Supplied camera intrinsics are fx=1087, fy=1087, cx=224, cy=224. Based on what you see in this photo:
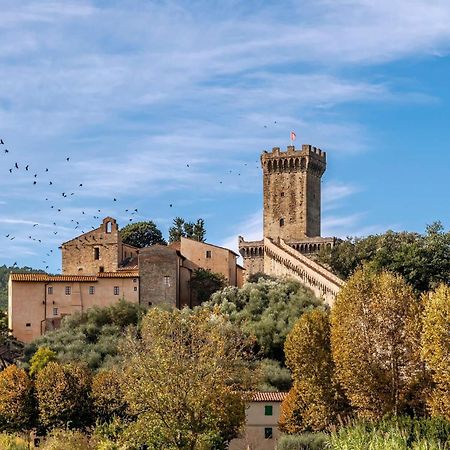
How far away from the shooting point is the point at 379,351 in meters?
50.6

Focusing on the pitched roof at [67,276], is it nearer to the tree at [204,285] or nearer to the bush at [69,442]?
the tree at [204,285]

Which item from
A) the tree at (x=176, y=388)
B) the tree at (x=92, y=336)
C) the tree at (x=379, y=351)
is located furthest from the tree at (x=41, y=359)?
the tree at (x=379, y=351)

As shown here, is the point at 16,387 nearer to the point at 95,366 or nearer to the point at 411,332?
the point at 95,366

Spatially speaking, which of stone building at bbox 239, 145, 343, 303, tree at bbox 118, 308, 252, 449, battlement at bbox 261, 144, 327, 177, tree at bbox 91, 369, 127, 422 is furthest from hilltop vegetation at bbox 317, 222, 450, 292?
tree at bbox 118, 308, 252, 449

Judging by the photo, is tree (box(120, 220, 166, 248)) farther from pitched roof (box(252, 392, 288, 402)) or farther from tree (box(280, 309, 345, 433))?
tree (box(280, 309, 345, 433))

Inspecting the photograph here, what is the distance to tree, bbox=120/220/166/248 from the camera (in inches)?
4520

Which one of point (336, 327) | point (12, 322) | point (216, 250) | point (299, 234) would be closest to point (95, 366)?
point (12, 322)

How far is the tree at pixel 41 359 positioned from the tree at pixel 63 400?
34.1 ft

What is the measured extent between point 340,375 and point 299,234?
51549 millimetres

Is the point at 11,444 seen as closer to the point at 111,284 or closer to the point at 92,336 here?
the point at 92,336

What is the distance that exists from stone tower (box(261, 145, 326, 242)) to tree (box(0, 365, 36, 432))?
149 feet

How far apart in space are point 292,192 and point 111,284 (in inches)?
1090

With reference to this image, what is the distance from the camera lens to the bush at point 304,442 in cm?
4844

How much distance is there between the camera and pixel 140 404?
152 ft
